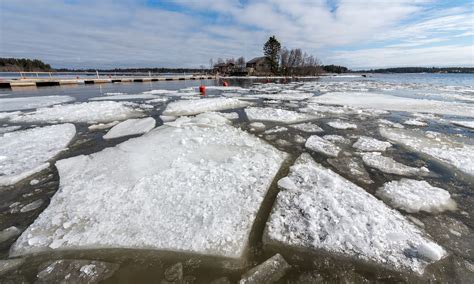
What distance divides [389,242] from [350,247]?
51cm

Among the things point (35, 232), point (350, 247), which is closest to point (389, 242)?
point (350, 247)

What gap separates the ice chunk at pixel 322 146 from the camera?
5.41 metres

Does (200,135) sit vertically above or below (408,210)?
above

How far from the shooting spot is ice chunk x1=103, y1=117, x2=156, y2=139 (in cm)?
663

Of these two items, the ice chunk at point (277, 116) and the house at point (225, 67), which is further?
the house at point (225, 67)

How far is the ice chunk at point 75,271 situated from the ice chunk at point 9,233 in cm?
90

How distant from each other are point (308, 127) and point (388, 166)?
10.5 ft

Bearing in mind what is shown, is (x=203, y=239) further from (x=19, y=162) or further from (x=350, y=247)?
(x=19, y=162)

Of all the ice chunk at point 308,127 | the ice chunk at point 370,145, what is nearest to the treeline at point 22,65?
the ice chunk at point 308,127

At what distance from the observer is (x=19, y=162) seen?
4.69 meters

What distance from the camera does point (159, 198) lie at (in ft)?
11.3

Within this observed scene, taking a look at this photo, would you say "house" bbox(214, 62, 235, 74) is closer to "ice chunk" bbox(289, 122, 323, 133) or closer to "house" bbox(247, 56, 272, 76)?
"house" bbox(247, 56, 272, 76)

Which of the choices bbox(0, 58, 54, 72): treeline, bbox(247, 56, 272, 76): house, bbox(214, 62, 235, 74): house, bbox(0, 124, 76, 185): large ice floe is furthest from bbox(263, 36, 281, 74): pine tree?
bbox(0, 58, 54, 72): treeline

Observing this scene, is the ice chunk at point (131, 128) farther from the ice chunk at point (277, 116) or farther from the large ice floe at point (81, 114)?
the ice chunk at point (277, 116)
